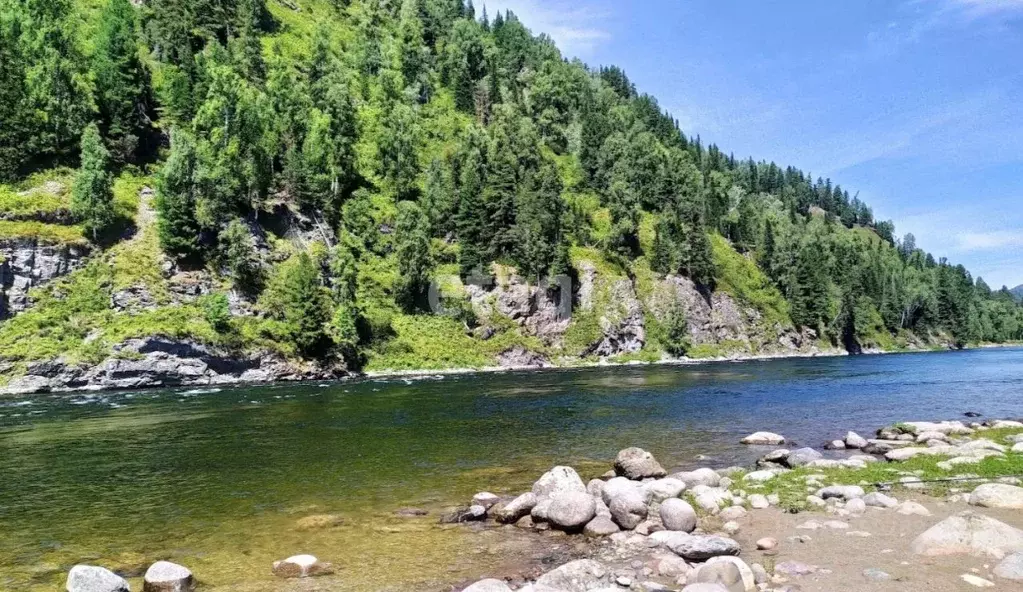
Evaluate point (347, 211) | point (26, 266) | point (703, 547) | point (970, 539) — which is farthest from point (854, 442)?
point (347, 211)

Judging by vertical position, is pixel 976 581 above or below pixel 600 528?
above

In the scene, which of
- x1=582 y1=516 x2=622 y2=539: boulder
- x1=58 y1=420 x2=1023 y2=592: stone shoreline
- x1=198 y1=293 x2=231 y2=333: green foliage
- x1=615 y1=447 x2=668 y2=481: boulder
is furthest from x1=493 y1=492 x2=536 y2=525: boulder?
x1=198 y1=293 x2=231 y2=333: green foliage

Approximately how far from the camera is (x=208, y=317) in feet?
238

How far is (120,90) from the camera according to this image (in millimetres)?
93812

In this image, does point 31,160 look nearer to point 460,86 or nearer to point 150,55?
point 150,55

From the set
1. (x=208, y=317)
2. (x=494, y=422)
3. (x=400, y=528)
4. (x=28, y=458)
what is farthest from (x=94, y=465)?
(x=208, y=317)

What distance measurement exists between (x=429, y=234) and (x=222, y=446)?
83.2m

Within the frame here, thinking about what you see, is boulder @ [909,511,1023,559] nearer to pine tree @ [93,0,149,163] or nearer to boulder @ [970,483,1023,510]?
boulder @ [970,483,1023,510]

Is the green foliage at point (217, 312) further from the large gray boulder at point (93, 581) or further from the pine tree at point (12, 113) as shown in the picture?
the large gray boulder at point (93, 581)

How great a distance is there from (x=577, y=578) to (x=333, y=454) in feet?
59.4

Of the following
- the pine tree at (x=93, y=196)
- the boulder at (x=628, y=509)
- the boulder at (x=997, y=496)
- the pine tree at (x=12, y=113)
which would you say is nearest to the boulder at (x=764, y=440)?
the boulder at (x=997, y=496)

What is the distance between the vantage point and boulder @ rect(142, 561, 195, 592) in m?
11.6

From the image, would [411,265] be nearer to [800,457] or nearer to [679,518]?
[800,457]

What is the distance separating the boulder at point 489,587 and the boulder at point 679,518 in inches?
216
